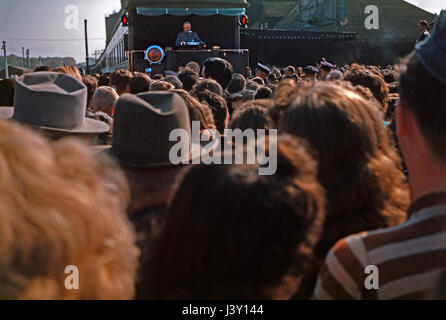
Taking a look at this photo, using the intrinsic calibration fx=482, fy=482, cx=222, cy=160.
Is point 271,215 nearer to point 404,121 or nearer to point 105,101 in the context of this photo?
point 404,121

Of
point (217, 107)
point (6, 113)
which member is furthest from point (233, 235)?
point (217, 107)

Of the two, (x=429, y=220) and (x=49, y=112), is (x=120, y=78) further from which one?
(x=429, y=220)

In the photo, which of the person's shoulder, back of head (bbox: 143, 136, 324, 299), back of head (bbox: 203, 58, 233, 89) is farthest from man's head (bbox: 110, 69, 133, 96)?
the person's shoulder

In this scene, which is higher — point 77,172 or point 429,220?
point 77,172

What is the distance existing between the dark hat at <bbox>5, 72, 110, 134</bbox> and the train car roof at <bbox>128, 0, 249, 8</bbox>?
12.3 metres

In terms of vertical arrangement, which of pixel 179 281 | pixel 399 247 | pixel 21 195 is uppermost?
pixel 21 195

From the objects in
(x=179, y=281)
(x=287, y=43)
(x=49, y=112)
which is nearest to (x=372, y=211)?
(x=179, y=281)

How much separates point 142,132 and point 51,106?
26.8 inches

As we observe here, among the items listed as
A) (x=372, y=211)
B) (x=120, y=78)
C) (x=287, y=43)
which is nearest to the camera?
(x=372, y=211)

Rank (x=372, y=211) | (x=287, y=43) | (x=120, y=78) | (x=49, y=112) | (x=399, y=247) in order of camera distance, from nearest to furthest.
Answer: (x=399, y=247), (x=372, y=211), (x=49, y=112), (x=120, y=78), (x=287, y=43)

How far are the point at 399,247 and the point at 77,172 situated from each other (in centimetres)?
80

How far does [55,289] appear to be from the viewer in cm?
102

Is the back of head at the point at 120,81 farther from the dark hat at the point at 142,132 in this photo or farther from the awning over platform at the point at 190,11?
the awning over platform at the point at 190,11

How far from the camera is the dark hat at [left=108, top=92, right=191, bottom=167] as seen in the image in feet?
7.61
